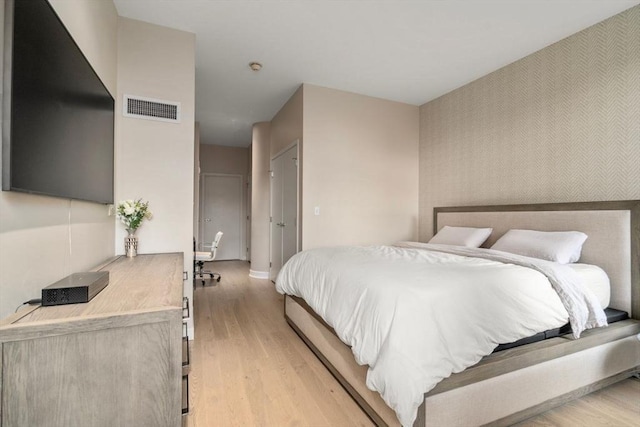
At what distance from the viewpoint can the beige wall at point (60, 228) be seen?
0.97 metres

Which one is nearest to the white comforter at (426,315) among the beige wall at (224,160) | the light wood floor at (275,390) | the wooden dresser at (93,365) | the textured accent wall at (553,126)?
the light wood floor at (275,390)

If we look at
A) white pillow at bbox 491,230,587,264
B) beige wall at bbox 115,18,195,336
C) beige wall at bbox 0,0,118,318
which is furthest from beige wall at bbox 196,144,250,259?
white pillow at bbox 491,230,587,264

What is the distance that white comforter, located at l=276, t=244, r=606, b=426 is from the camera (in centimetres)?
127

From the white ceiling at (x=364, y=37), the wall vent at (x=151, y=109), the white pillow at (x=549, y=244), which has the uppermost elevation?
the white ceiling at (x=364, y=37)

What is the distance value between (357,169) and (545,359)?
9.19 feet

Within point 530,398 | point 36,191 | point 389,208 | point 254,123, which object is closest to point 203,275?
point 254,123

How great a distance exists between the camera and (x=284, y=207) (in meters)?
4.38

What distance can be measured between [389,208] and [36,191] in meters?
3.68

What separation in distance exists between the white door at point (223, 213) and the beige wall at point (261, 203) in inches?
81.5

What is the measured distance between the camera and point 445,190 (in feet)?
12.9

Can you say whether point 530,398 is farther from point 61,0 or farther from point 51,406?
point 61,0

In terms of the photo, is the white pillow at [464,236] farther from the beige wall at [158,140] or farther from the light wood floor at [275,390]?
the beige wall at [158,140]

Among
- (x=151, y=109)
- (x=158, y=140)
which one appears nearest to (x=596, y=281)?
(x=158, y=140)

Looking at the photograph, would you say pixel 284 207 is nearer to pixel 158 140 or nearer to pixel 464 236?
pixel 158 140
